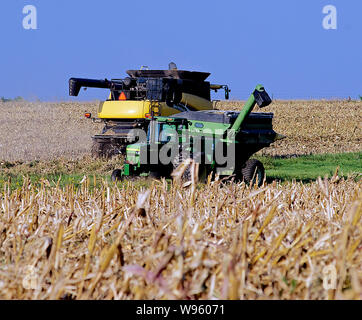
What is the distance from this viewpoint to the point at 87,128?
31.4 m

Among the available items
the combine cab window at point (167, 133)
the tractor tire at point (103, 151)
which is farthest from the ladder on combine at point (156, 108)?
the combine cab window at point (167, 133)

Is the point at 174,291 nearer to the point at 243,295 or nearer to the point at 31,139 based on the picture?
Result: the point at 243,295

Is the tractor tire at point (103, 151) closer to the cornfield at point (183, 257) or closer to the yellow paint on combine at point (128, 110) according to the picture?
the yellow paint on combine at point (128, 110)

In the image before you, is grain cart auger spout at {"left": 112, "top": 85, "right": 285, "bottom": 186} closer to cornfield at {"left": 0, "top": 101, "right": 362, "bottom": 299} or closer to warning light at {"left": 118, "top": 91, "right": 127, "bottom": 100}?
warning light at {"left": 118, "top": 91, "right": 127, "bottom": 100}

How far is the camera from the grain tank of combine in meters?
17.8

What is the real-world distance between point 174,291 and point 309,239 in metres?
0.62

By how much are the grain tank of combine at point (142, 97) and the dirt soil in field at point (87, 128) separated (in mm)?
2715

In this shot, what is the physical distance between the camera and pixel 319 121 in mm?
36000

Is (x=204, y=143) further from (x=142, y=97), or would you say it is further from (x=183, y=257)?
(x=183, y=257)

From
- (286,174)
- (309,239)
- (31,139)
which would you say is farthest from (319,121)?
(309,239)

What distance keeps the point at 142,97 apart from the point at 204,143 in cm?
550

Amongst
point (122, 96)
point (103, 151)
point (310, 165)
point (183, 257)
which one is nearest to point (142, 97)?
point (122, 96)

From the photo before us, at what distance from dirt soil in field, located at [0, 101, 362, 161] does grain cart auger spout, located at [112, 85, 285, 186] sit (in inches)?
292
